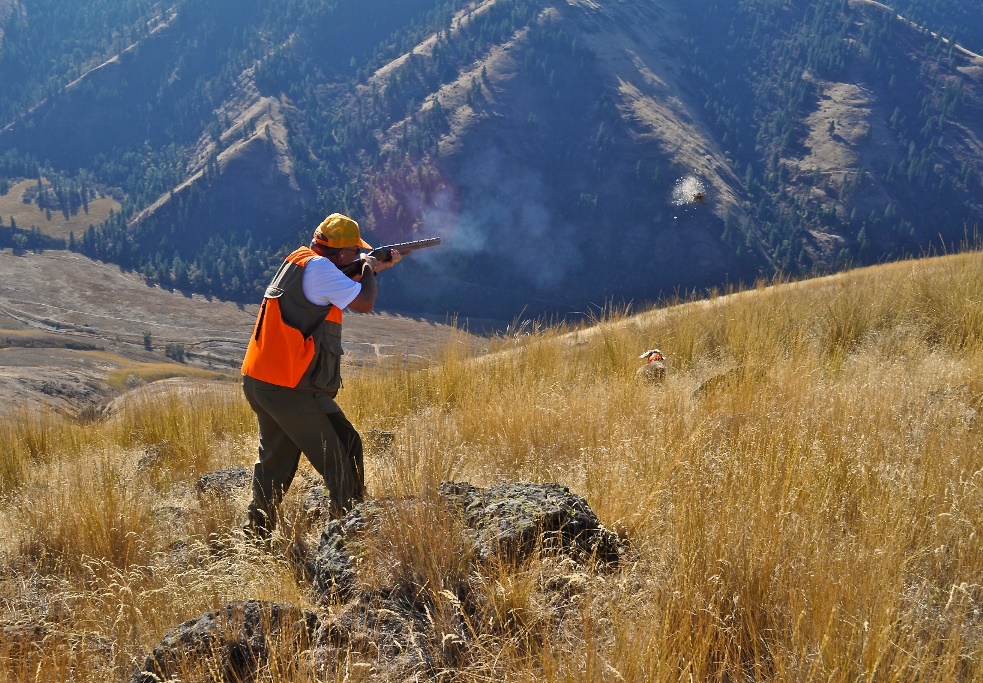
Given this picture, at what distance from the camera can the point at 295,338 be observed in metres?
3.94

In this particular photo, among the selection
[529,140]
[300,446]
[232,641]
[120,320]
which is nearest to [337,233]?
[300,446]

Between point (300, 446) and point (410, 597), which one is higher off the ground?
point (300, 446)

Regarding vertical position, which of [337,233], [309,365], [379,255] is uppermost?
[337,233]

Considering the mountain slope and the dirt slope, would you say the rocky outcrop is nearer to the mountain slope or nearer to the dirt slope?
the dirt slope

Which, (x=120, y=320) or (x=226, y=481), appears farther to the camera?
(x=120, y=320)

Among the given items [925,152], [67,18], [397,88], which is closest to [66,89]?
[67,18]

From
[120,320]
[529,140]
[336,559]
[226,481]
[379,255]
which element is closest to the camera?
[336,559]

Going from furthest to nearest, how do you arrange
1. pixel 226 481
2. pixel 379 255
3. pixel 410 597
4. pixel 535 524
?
pixel 226 481, pixel 379 255, pixel 535 524, pixel 410 597

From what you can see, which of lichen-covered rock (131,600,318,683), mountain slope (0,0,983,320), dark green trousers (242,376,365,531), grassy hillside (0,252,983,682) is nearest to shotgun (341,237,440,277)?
dark green trousers (242,376,365,531)

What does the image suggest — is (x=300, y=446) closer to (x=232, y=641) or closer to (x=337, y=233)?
(x=337, y=233)

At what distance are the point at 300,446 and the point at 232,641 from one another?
169 centimetres

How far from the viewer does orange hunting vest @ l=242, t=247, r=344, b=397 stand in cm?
393

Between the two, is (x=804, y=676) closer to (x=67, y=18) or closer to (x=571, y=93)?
(x=571, y=93)

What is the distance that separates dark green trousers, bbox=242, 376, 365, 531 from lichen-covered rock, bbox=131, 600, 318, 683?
1266 mm
